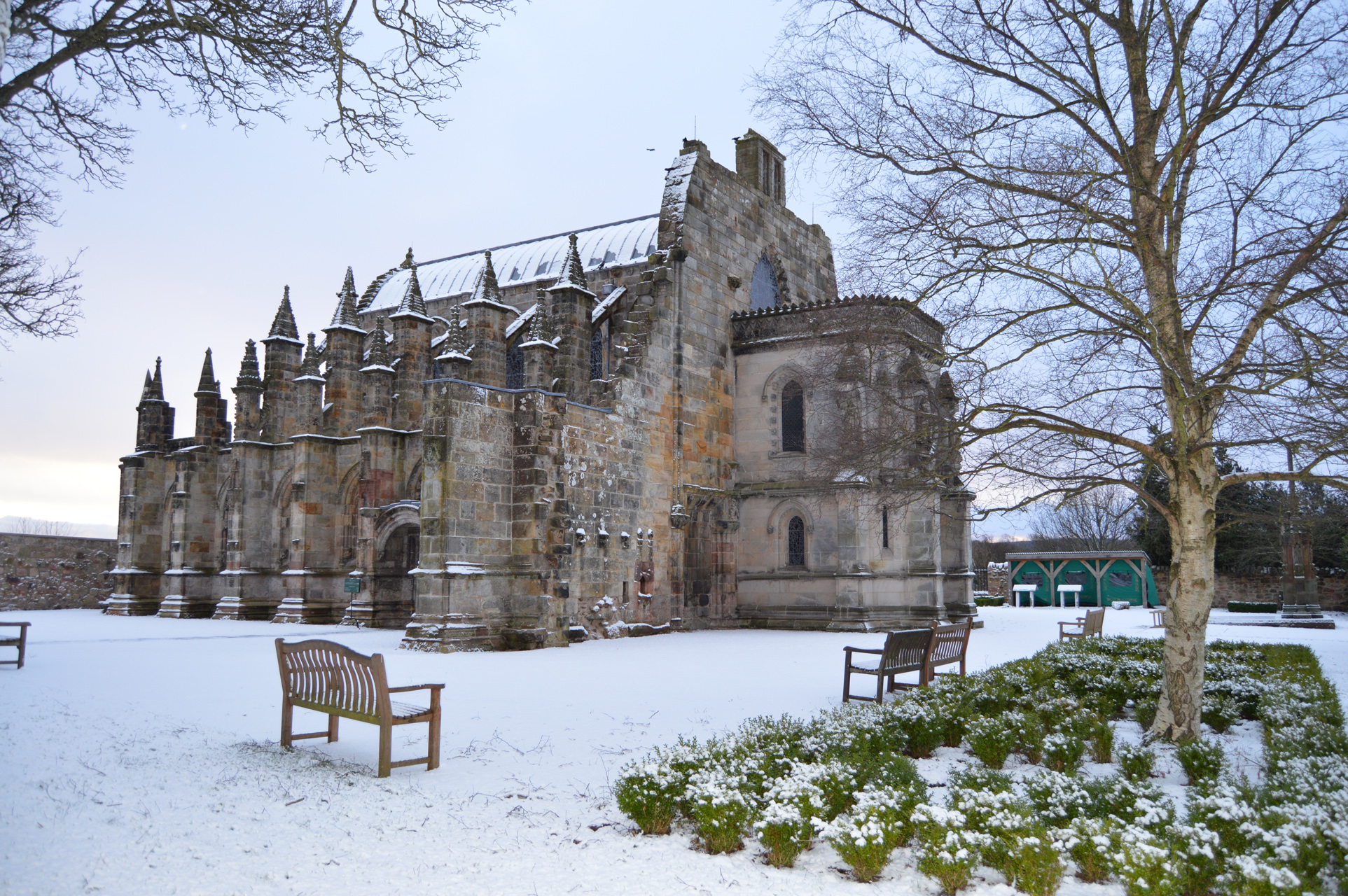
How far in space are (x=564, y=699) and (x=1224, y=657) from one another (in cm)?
919

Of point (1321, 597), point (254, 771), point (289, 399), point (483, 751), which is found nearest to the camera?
point (254, 771)

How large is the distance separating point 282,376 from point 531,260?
9356 millimetres

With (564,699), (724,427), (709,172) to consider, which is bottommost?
(564,699)

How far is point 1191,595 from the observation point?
26.2 ft

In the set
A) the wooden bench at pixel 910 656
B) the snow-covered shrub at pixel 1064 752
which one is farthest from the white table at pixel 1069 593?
the snow-covered shrub at pixel 1064 752

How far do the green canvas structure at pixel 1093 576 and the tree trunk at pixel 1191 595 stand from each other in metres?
31.7

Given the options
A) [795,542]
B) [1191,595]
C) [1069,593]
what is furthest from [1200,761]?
[1069,593]

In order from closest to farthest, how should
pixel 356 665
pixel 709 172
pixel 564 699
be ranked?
pixel 356 665 < pixel 564 699 < pixel 709 172

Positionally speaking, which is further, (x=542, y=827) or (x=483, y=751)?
(x=483, y=751)

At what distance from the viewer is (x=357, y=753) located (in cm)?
760

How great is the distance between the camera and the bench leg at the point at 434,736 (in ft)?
23.2

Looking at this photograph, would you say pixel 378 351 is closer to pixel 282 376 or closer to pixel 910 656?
pixel 282 376

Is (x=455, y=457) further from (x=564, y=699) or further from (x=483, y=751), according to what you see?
(x=483, y=751)

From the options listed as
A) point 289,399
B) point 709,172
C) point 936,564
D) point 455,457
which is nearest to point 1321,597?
point 936,564
